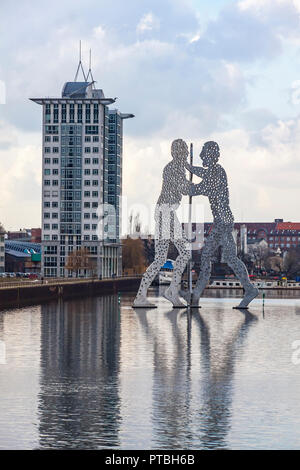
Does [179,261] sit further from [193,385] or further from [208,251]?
[193,385]

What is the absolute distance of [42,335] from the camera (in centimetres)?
4069

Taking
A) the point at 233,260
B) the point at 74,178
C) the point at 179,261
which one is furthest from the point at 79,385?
the point at 74,178

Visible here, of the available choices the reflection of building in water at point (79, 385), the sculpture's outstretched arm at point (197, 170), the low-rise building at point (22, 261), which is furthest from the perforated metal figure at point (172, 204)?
the low-rise building at point (22, 261)

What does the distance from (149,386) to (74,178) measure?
99.0 meters

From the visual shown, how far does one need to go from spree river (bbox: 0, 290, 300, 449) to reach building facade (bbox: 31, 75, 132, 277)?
77.0 m

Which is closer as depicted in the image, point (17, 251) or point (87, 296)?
point (87, 296)

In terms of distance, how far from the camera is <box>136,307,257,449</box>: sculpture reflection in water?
63.6ft

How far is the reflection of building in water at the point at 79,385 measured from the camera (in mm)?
19250

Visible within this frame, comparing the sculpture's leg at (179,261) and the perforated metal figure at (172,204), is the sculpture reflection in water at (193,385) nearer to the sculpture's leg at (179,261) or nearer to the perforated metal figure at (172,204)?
the perforated metal figure at (172,204)

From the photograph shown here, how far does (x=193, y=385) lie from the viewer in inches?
1015
